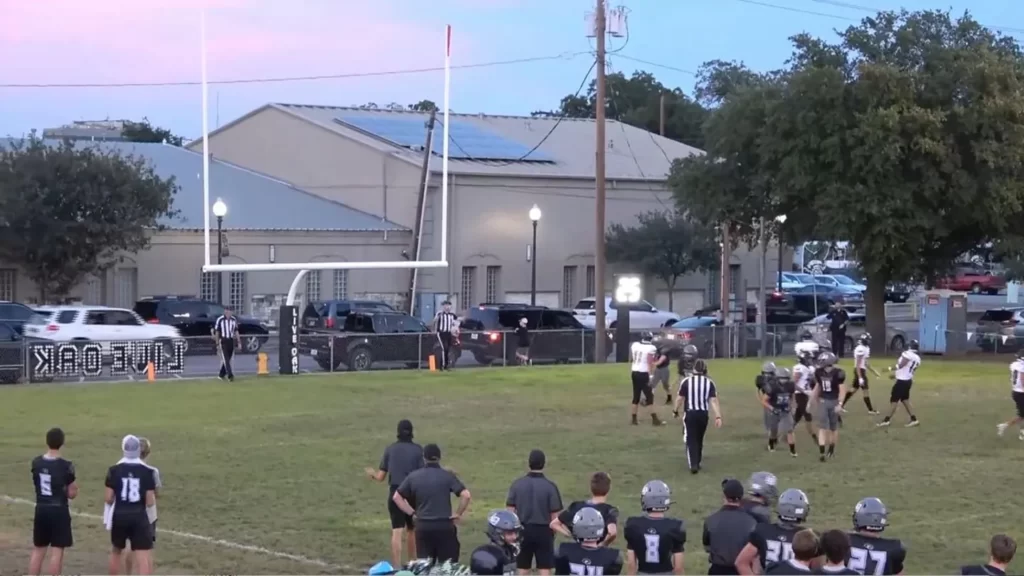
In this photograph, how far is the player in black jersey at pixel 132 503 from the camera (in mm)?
11828

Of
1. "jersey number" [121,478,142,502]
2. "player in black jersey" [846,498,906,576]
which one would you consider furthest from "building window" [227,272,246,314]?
"player in black jersey" [846,498,906,576]

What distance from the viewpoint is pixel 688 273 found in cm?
6412

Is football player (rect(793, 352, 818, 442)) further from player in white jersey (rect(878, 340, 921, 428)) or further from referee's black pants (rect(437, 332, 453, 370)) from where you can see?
referee's black pants (rect(437, 332, 453, 370))

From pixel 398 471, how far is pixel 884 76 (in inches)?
1243

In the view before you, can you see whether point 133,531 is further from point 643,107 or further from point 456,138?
point 643,107

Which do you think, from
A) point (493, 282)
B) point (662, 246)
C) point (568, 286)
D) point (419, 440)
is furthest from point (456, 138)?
point (419, 440)

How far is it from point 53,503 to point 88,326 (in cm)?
2505

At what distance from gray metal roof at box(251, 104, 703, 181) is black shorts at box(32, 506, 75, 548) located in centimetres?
4317

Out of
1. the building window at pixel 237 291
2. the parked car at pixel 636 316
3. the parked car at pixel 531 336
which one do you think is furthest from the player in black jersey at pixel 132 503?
the building window at pixel 237 291

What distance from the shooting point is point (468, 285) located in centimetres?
5731

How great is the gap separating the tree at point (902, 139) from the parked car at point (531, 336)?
847cm

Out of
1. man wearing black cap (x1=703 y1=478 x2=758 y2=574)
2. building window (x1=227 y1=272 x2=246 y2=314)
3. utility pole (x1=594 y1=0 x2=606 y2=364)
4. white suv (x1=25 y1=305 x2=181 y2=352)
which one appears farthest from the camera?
building window (x1=227 y1=272 x2=246 y2=314)

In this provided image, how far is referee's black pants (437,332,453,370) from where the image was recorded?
35.8m

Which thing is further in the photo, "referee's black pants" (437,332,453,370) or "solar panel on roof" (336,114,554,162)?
"solar panel on roof" (336,114,554,162)
